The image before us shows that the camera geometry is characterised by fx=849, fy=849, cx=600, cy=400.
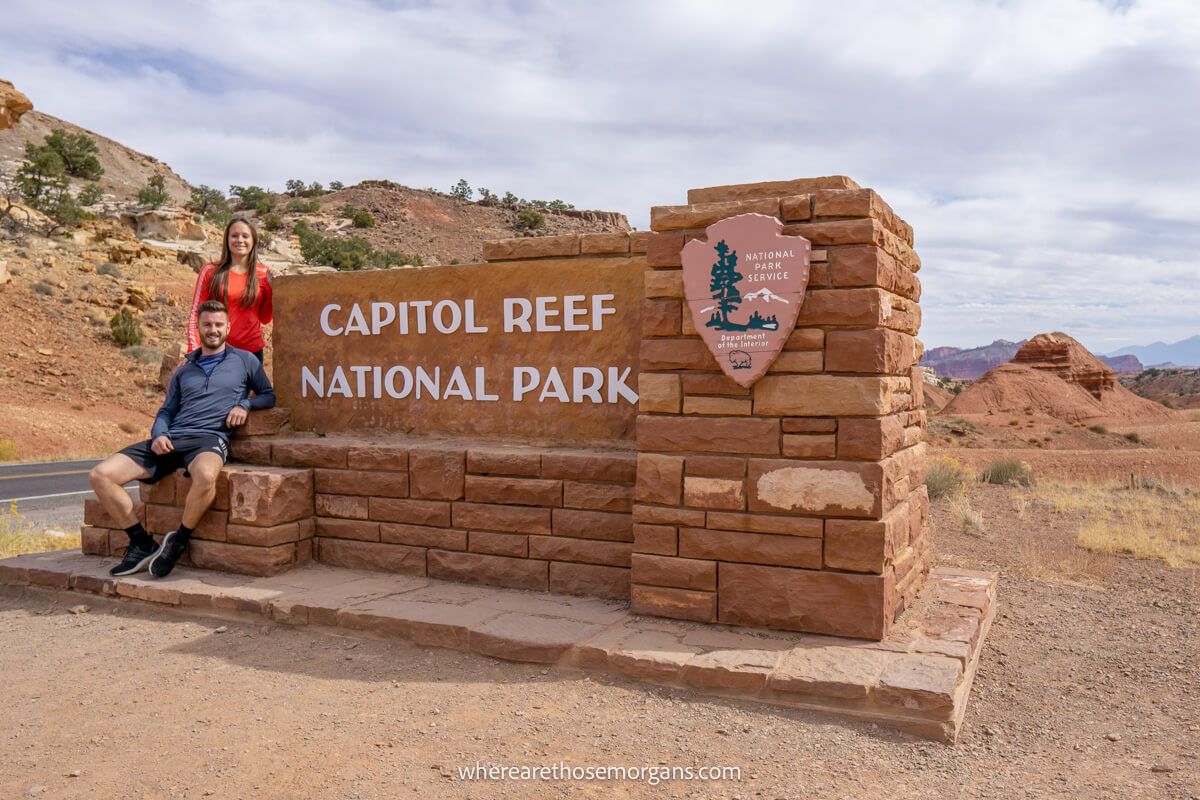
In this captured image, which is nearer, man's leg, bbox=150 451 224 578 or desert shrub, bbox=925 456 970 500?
man's leg, bbox=150 451 224 578

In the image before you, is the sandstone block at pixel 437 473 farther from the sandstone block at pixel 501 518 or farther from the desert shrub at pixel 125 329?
the desert shrub at pixel 125 329

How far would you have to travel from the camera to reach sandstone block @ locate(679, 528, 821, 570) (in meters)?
4.16

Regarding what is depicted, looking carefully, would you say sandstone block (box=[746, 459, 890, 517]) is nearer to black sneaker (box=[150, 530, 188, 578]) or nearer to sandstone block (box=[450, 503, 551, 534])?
sandstone block (box=[450, 503, 551, 534])

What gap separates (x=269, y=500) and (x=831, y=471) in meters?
3.53

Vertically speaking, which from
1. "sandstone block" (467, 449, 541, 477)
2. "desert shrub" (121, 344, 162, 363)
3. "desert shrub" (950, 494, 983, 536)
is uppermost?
"desert shrub" (121, 344, 162, 363)

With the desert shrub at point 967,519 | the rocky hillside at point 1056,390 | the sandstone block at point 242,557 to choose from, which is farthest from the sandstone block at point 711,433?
the rocky hillside at point 1056,390

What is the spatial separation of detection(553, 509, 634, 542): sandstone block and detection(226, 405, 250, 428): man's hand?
7.90 feet

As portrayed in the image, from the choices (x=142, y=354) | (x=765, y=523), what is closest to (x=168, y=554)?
(x=765, y=523)

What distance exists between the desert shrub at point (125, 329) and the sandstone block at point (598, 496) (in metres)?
24.5

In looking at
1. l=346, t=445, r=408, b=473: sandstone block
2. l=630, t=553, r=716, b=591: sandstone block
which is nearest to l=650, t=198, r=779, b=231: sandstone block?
l=630, t=553, r=716, b=591: sandstone block

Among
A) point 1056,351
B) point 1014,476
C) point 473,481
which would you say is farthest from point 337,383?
Answer: point 1056,351

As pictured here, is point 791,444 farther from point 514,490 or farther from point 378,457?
point 378,457

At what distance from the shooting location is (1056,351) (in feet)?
123

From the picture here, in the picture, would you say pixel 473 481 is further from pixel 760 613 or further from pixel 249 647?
pixel 760 613
